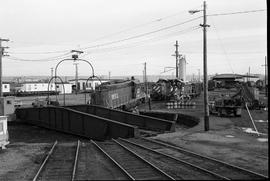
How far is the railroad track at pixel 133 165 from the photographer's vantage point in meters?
12.3

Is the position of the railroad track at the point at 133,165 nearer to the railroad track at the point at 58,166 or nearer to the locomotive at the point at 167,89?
the railroad track at the point at 58,166

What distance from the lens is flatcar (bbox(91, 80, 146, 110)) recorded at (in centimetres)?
3950

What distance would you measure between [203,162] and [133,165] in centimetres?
274

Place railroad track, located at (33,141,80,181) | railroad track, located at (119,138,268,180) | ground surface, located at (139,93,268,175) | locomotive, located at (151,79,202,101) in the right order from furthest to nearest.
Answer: locomotive, located at (151,79,202,101) < ground surface, located at (139,93,268,175) < railroad track, located at (33,141,80,181) < railroad track, located at (119,138,268,180)

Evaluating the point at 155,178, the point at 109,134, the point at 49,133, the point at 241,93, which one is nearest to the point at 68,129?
the point at 49,133

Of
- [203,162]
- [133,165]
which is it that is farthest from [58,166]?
[203,162]

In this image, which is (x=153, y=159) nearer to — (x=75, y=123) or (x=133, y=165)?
(x=133, y=165)

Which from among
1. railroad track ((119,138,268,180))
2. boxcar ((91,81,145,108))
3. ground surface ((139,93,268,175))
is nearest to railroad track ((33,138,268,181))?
railroad track ((119,138,268,180))

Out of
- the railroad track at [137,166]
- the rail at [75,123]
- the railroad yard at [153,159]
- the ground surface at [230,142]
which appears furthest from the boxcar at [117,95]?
the railroad track at [137,166]

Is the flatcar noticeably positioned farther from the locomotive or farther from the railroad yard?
the railroad yard

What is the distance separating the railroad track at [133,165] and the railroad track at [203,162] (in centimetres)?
124

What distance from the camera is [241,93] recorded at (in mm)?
38500

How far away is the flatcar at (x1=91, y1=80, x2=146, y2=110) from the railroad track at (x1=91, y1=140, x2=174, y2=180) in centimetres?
1915

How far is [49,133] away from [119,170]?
937 inches
